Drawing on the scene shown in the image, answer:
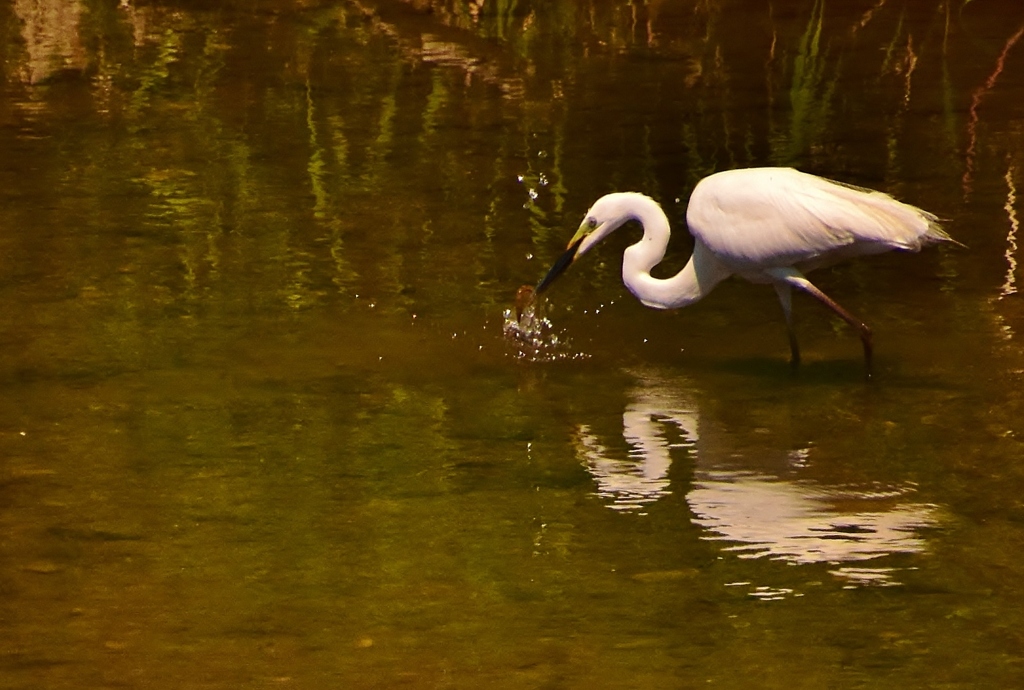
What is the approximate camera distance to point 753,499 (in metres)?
5.70

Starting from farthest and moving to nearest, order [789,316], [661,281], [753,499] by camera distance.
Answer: [661,281] → [789,316] → [753,499]

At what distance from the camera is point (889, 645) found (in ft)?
15.4

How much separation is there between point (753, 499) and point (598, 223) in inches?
67.8

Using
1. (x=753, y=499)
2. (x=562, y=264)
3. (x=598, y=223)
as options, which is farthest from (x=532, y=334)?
(x=753, y=499)

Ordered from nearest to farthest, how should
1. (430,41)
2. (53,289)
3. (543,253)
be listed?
(53,289) < (543,253) < (430,41)

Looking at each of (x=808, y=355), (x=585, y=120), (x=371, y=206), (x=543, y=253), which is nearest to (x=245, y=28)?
(x=585, y=120)

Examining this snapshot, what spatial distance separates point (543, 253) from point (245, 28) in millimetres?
4960

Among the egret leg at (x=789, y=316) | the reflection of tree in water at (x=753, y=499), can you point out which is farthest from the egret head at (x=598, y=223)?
the reflection of tree in water at (x=753, y=499)

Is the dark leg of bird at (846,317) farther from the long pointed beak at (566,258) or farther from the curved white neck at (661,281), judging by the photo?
the long pointed beak at (566,258)

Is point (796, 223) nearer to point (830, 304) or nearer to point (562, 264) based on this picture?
point (830, 304)

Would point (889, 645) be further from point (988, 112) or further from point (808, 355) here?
point (988, 112)

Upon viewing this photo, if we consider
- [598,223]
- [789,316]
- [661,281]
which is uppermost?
[598,223]

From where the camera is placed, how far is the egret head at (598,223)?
700cm

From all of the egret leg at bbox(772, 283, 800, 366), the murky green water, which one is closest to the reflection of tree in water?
the murky green water
